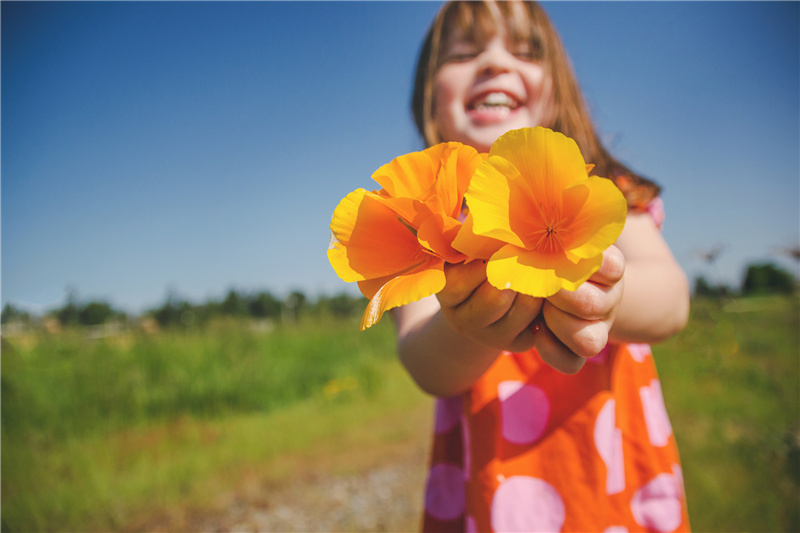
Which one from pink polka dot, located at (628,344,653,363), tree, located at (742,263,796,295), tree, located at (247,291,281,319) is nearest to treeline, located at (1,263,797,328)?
tree, located at (742,263,796,295)

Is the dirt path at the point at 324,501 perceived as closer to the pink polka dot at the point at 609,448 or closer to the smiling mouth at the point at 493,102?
the pink polka dot at the point at 609,448

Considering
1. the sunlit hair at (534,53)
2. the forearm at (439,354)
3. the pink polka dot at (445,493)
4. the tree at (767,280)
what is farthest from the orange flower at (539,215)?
the tree at (767,280)

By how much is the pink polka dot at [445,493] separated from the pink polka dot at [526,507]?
0.39 metres

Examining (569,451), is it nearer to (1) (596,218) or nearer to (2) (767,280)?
(1) (596,218)

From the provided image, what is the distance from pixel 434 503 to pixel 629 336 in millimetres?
929

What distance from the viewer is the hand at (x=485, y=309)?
2.14ft

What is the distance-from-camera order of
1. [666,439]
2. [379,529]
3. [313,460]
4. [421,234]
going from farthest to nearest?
[313,460] < [379,529] < [666,439] < [421,234]

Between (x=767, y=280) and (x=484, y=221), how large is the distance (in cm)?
355

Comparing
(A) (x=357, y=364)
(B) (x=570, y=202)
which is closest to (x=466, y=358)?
(B) (x=570, y=202)

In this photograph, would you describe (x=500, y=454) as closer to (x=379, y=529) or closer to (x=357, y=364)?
(x=379, y=529)

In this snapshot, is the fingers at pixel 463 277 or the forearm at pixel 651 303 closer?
the fingers at pixel 463 277

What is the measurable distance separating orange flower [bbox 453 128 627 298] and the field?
190 centimetres

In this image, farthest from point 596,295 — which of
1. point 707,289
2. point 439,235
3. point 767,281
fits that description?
point 767,281

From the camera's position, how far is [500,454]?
4.26 ft
